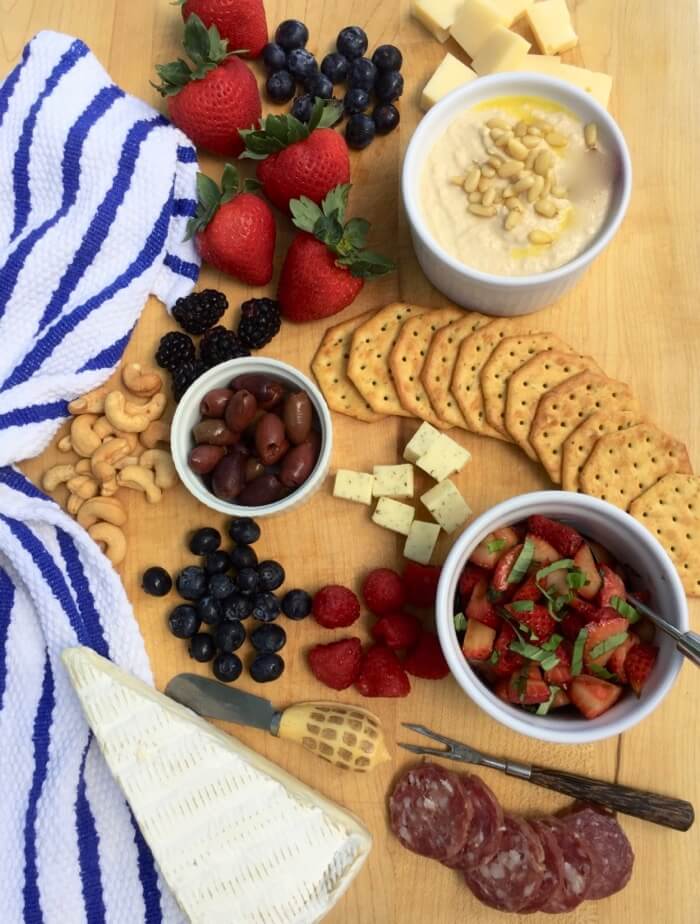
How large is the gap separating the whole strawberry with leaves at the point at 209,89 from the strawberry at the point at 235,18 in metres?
0.03

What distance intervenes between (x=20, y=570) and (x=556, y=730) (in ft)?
2.51

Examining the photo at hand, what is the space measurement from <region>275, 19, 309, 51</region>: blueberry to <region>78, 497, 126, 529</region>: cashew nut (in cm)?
76

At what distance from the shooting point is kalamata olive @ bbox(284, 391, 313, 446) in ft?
3.65

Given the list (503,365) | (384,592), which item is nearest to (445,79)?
(503,365)

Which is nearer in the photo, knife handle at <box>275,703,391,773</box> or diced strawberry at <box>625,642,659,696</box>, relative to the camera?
diced strawberry at <box>625,642,659,696</box>

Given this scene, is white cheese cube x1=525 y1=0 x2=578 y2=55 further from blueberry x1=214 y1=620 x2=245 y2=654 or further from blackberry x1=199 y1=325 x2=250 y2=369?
blueberry x1=214 y1=620 x2=245 y2=654

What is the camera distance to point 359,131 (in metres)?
1.24

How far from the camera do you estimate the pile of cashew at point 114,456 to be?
1.18m

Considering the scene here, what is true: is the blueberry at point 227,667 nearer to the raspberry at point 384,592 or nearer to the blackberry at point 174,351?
the raspberry at point 384,592

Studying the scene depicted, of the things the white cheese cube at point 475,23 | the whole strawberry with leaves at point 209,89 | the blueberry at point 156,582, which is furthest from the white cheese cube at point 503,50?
the blueberry at point 156,582

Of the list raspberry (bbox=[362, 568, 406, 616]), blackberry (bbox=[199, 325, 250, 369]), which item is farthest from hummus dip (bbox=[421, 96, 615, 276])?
raspberry (bbox=[362, 568, 406, 616])

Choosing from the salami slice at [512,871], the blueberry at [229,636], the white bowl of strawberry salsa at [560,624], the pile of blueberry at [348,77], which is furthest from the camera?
the pile of blueberry at [348,77]

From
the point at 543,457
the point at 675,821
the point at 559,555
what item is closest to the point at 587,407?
the point at 543,457

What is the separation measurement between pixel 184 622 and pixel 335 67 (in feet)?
2.87
